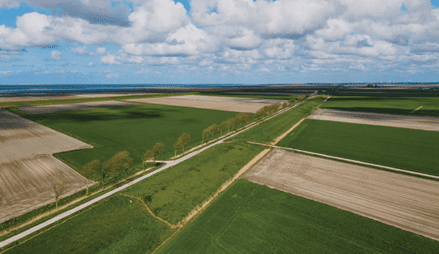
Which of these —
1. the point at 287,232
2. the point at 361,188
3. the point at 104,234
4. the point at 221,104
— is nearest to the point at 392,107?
the point at 221,104

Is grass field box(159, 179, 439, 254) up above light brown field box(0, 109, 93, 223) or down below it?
below

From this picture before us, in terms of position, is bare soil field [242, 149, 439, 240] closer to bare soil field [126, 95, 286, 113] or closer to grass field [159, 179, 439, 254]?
grass field [159, 179, 439, 254]

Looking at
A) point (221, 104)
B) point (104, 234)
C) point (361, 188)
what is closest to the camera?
point (104, 234)

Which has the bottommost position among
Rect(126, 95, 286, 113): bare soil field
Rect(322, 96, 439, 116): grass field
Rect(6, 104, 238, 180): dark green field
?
Rect(6, 104, 238, 180): dark green field

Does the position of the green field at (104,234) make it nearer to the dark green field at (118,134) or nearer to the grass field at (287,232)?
the grass field at (287,232)

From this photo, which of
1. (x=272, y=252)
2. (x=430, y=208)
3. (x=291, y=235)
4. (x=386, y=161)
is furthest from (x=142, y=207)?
(x=386, y=161)

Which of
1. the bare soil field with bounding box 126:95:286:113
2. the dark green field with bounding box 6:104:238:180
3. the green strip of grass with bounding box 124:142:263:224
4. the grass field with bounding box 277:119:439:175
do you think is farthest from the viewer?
the bare soil field with bounding box 126:95:286:113

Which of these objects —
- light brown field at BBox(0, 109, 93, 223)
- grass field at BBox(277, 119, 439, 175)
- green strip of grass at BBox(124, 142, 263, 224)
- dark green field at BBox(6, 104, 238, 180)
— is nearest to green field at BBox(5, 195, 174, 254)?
green strip of grass at BBox(124, 142, 263, 224)

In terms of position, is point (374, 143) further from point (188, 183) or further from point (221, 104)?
point (221, 104)
